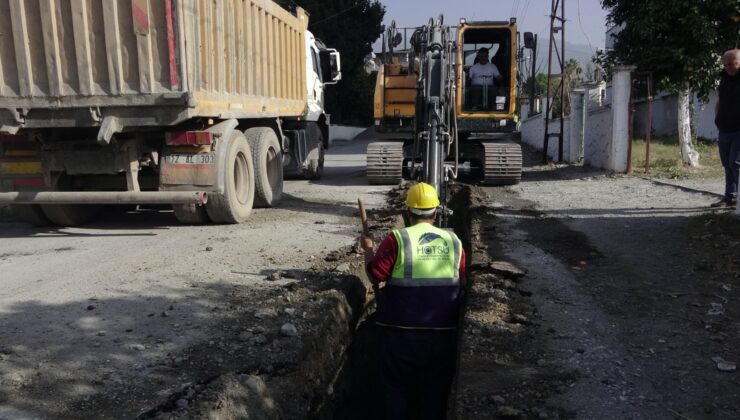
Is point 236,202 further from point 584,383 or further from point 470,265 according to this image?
point 584,383

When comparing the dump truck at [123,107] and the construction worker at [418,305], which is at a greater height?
the dump truck at [123,107]

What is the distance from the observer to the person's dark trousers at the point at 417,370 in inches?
163

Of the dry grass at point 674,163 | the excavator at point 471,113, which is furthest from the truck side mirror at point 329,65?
the dry grass at point 674,163

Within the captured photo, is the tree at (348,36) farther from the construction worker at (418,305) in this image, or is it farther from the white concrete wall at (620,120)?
the construction worker at (418,305)

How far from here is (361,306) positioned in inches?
234

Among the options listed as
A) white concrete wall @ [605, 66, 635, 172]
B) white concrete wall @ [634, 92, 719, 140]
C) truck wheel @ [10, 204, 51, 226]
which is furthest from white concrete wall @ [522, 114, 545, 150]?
truck wheel @ [10, 204, 51, 226]

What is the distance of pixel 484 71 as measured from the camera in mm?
11562

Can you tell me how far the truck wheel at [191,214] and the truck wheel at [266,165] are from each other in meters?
1.34

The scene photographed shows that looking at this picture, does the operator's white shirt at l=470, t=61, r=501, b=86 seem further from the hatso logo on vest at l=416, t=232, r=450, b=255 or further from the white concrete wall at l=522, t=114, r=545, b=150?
the white concrete wall at l=522, t=114, r=545, b=150

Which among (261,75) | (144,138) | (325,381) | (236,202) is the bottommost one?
(325,381)

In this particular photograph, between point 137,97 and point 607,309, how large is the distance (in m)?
5.14

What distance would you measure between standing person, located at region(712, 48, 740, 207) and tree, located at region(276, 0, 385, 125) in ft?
99.5

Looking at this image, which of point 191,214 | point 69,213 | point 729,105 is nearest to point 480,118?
point 729,105

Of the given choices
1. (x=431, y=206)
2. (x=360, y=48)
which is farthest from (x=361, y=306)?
(x=360, y=48)
